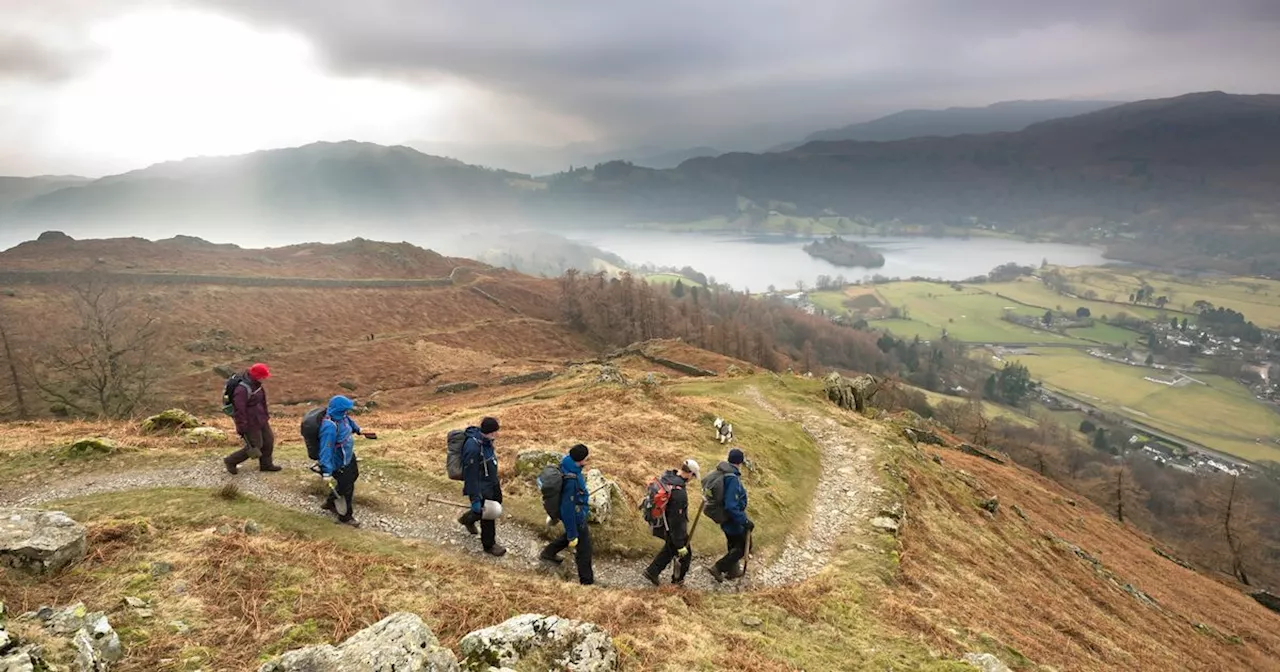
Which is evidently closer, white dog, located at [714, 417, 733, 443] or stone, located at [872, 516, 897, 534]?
stone, located at [872, 516, 897, 534]

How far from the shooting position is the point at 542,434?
21.7m

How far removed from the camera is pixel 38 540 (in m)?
9.27

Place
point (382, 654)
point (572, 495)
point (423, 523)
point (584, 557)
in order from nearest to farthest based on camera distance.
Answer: point (382, 654)
point (572, 495)
point (584, 557)
point (423, 523)

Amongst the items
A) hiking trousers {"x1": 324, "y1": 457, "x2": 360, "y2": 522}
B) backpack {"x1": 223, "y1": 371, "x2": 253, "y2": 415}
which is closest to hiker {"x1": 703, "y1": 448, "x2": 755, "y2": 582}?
hiking trousers {"x1": 324, "y1": 457, "x2": 360, "y2": 522}

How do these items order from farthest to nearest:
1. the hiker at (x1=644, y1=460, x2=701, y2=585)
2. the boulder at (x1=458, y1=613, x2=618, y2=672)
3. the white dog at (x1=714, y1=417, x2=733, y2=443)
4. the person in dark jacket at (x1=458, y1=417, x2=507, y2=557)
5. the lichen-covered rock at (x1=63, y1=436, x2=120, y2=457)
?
the white dog at (x1=714, y1=417, x2=733, y2=443), the lichen-covered rock at (x1=63, y1=436, x2=120, y2=457), the hiker at (x1=644, y1=460, x2=701, y2=585), the person in dark jacket at (x1=458, y1=417, x2=507, y2=557), the boulder at (x1=458, y1=613, x2=618, y2=672)

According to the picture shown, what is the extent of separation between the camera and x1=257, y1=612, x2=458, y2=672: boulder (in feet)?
22.3

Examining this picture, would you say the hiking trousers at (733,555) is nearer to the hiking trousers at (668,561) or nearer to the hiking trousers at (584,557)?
the hiking trousers at (668,561)

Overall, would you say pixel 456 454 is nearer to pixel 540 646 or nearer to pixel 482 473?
pixel 482 473

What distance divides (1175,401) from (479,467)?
175 metres

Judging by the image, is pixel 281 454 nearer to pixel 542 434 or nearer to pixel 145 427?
pixel 145 427

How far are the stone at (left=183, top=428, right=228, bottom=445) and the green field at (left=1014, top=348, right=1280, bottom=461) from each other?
15673 cm

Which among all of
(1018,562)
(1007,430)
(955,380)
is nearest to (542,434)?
(1018,562)

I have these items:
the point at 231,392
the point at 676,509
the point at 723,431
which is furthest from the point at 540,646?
the point at 723,431

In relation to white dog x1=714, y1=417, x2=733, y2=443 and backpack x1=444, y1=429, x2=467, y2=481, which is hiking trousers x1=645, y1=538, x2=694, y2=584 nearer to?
backpack x1=444, y1=429, x2=467, y2=481
